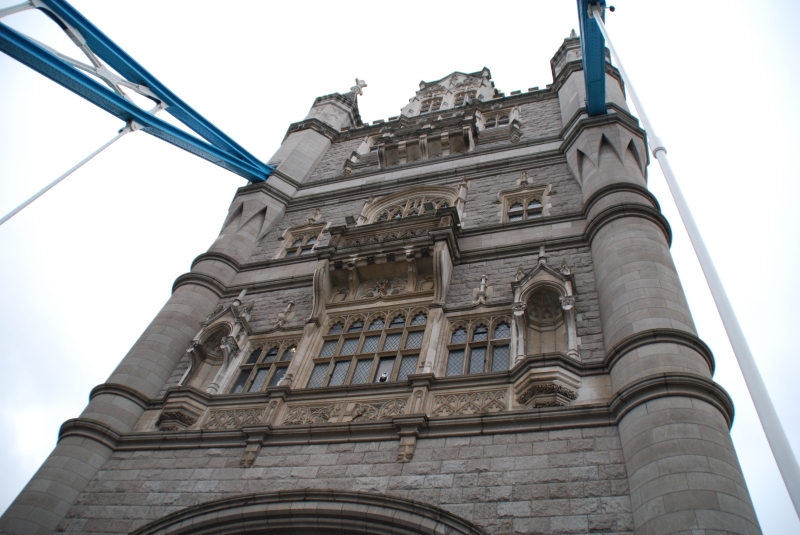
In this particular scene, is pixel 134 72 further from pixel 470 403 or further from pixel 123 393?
pixel 470 403

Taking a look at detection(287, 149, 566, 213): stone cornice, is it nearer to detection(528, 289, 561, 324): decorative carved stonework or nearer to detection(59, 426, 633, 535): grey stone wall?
detection(528, 289, 561, 324): decorative carved stonework

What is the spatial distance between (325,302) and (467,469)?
568cm

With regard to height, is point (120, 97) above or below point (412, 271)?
above

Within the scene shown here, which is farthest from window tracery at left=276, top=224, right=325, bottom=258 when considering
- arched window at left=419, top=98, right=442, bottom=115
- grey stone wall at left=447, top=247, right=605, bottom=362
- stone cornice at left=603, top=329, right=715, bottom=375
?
arched window at left=419, top=98, right=442, bottom=115

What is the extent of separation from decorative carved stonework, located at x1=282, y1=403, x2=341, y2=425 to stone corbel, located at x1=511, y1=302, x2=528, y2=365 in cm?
303

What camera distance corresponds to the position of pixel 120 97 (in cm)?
1458

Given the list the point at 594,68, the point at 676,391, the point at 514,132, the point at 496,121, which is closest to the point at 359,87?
the point at 496,121

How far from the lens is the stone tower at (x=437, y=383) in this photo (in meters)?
7.29

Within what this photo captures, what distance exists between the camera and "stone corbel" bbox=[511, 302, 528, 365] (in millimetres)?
9695

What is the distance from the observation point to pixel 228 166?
62.4ft

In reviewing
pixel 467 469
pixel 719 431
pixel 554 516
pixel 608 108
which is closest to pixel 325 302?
pixel 467 469

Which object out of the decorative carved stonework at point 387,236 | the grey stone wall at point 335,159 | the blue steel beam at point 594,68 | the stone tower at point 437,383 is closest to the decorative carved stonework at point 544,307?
the stone tower at point 437,383

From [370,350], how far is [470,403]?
2.76m

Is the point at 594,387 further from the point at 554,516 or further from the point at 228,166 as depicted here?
the point at 228,166
